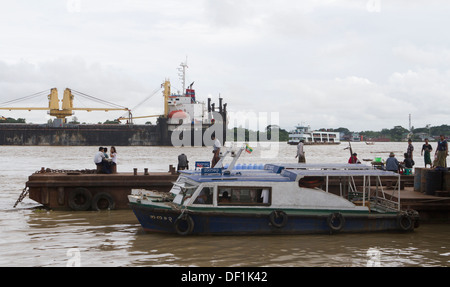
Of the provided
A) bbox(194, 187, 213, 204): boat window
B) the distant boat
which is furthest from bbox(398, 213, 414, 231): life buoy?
the distant boat

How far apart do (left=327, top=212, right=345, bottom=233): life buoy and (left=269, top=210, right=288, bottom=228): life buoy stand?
116cm

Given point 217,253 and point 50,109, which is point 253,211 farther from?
point 50,109

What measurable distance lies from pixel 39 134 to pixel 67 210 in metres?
83.6

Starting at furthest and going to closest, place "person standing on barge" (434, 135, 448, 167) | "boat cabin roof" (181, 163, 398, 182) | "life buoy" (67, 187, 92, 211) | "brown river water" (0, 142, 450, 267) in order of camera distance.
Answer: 1. "life buoy" (67, 187, 92, 211)
2. "person standing on barge" (434, 135, 448, 167)
3. "boat cabin roof" (181, 163, 398, 182)
4. "brown river water" (0, 142, 450, 267)

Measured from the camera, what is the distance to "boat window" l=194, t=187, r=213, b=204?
1160cm

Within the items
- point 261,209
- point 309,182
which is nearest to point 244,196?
point 261,209

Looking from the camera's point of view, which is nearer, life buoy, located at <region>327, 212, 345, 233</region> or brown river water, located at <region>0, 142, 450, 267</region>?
brown river water, located at <region>0, 142, 450, 267</region>

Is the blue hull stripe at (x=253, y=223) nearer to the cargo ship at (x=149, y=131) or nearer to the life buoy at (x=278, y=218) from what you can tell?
the life buoy at (x=278, y=218)

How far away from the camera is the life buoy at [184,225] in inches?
449

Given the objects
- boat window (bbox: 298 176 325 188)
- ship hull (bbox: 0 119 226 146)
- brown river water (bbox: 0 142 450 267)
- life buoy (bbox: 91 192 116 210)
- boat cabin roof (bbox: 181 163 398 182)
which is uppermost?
ship hull (bbox: 0 119 226 146)

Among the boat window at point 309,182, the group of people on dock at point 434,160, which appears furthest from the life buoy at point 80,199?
the group of people on dock at point 434,160

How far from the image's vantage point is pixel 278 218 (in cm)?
1169

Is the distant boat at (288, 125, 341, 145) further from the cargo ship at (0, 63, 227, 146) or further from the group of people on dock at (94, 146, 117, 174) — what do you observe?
the group of people on dock at (94, 146, 117, 174)
